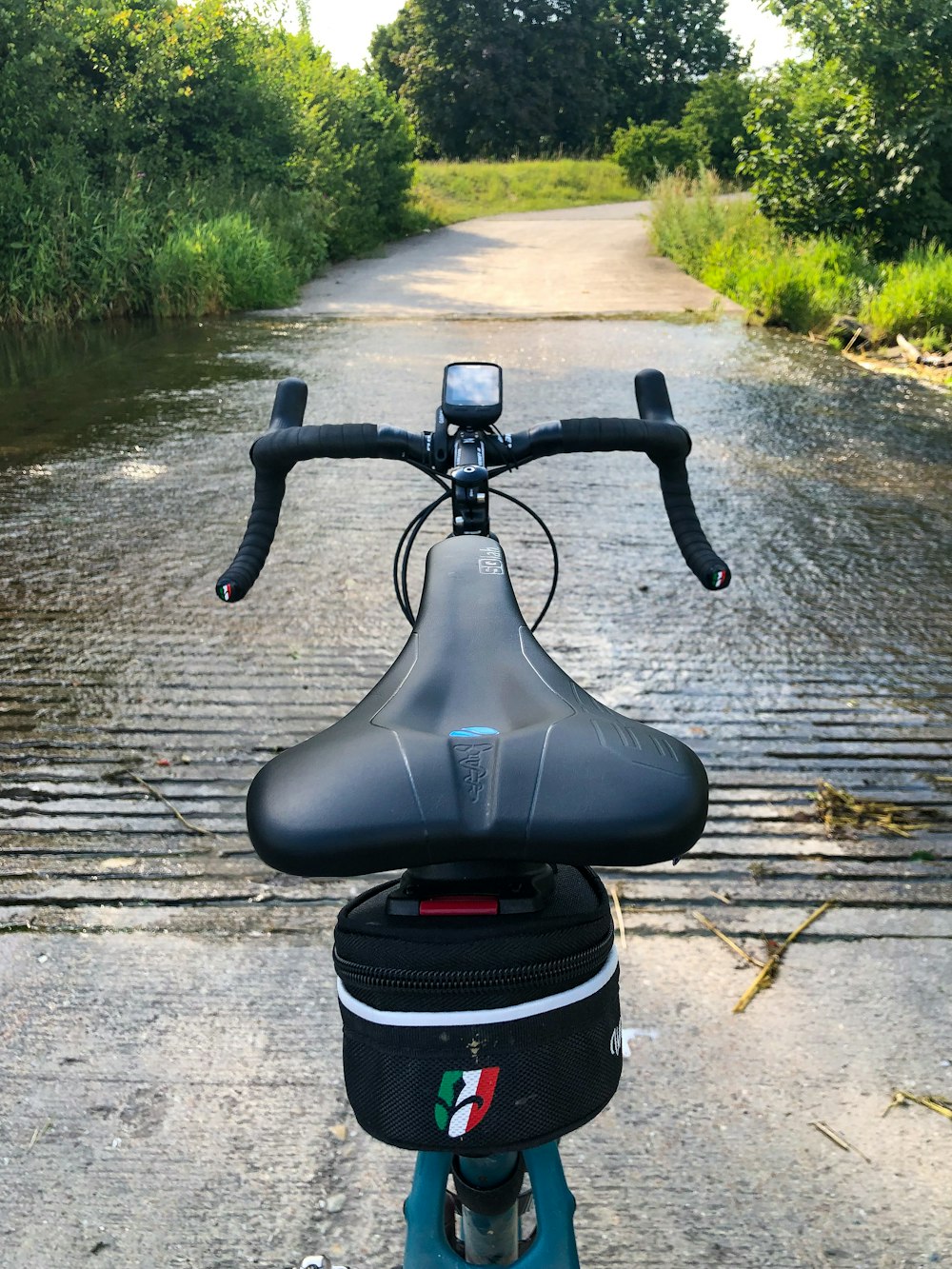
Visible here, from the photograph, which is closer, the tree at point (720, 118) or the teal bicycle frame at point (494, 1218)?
the teal bicycle frame at point (494, 1218)

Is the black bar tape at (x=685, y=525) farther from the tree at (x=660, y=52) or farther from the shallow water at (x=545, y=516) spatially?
the tree at (x=660, y=52)

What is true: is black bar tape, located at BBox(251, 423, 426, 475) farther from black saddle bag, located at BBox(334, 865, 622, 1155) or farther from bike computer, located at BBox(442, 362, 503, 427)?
black saddle bag, located at BBox(334, 865, 622, 1155)

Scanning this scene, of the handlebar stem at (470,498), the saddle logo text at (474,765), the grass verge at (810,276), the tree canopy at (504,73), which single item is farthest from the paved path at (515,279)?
the tree canopy at (504,73)

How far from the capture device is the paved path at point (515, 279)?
13.6 metres

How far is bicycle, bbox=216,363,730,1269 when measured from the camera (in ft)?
3.52

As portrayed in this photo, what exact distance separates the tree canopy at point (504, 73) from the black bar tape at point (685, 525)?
1845 inches

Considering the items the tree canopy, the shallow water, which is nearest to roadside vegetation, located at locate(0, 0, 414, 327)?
the shallow water

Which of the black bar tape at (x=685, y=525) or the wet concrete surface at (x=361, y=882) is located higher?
the black bar tape at (x=685, y=525)

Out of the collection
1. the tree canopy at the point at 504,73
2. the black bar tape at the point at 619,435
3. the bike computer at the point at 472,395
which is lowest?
the black bar tape at the point at 619,435

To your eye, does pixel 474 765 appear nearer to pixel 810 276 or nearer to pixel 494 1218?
pixel 494 1218

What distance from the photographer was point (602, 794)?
1091 mm

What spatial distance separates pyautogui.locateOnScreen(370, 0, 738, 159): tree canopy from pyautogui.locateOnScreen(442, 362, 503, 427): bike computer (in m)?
46.9

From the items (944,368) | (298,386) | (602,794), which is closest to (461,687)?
(602,794)

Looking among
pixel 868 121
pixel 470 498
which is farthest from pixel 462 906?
pixel 868 121
